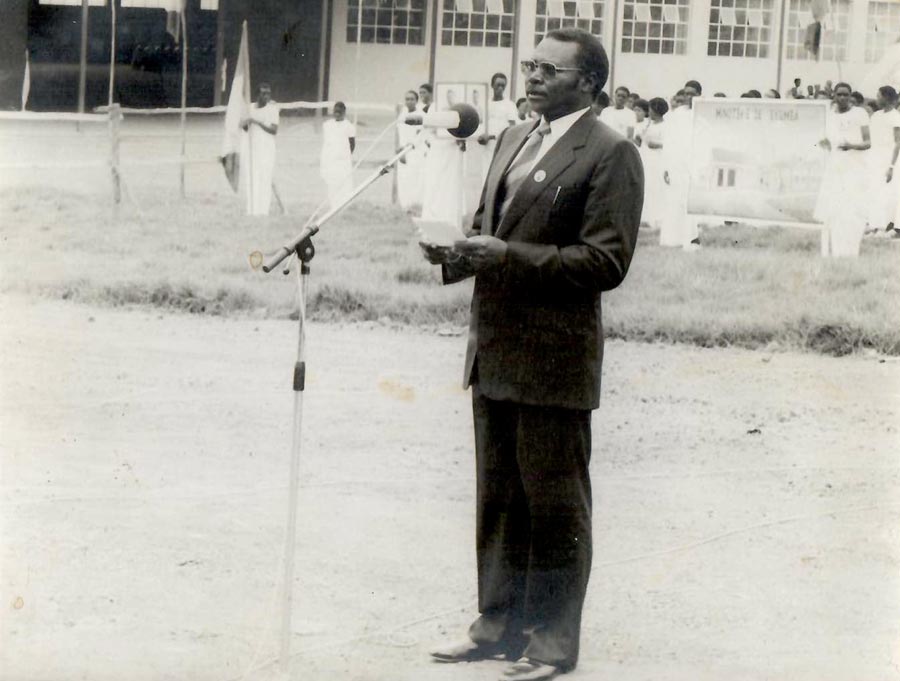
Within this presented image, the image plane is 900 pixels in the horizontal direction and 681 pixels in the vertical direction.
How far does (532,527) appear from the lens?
371 cm

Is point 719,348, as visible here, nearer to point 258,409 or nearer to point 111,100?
point 258,409

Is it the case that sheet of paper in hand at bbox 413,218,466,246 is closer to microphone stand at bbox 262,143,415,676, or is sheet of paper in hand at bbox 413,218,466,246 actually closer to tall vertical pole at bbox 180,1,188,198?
microphone stand at bbox 262,143,415,676

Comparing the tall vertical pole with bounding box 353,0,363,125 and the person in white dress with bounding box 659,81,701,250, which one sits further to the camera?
the person in white dress with bounding box 659,81,701,250

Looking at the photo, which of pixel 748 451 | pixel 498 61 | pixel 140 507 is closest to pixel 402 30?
pixel 498 61

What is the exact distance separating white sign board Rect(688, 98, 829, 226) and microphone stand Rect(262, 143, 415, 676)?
258 inches

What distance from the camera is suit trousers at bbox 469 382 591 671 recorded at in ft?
12.0

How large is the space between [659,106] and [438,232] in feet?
27.9

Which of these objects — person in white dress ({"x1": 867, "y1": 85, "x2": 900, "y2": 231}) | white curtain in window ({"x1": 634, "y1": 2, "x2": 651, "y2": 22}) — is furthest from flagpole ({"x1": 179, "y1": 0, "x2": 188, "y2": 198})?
person in white dress ({"x1": 867, "y1": 85, "x2": 900, "y2": 231})

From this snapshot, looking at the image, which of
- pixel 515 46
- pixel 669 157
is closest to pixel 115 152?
pixel 515 46

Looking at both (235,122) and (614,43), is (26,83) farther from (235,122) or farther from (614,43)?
(614,43)

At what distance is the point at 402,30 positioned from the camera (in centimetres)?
912

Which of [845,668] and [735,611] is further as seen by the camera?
[735,611]

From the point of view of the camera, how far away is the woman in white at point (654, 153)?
11297 mm

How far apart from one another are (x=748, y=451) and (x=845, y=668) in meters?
2.26
